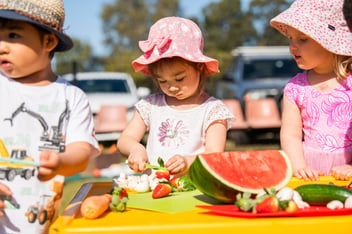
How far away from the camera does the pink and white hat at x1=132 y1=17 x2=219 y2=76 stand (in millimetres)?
2477

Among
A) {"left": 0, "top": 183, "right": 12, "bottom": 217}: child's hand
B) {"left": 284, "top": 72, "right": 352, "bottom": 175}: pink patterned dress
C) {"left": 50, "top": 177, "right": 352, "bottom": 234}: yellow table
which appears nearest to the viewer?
{"left": 50, "top": 177, "right": 352, "bottom": 234}: yellow table

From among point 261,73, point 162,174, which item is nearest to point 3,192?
point 162,174

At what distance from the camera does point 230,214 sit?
1563 mm

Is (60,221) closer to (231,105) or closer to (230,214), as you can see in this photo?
(230,214)

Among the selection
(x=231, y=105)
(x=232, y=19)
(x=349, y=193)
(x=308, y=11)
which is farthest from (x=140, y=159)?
(x=232, y=19)

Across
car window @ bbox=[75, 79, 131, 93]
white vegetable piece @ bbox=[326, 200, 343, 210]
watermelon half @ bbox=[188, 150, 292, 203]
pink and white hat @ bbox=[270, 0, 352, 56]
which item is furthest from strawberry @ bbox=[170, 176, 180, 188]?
car window @ bbox=[75, 79, 131, 93]

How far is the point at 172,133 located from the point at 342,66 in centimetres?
95

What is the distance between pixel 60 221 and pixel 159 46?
1.17 meters

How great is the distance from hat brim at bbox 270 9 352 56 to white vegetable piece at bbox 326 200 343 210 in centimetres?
102

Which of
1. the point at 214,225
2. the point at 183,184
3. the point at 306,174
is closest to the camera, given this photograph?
the point at 214,225

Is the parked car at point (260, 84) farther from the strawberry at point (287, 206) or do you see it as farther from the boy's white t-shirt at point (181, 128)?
the strawberry at point (287, 206)

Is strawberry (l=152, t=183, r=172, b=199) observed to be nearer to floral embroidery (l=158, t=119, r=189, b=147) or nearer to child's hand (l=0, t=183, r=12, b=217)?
child's hand (l=0, t=183, r=12, b=217)

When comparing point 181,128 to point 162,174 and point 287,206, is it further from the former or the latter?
point 287,206

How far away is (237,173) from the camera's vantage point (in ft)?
6.18
